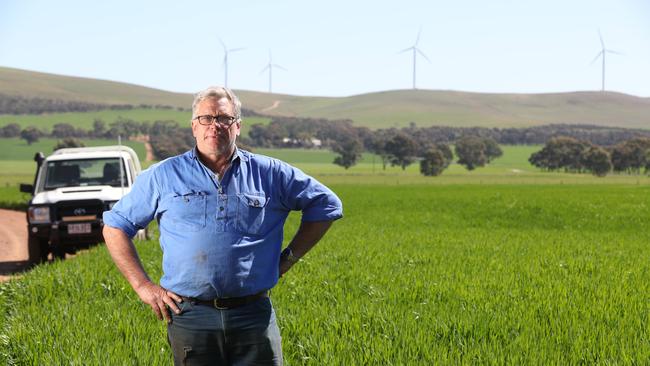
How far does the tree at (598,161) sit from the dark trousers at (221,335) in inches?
5893

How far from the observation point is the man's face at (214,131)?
4.31 m

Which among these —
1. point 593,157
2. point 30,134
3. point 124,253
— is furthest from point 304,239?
point 30,134

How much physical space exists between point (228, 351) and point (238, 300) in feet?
0.92

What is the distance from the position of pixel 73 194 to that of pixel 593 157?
142m

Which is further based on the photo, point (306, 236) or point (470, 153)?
point (470, 153)

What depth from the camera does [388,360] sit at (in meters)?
6.48

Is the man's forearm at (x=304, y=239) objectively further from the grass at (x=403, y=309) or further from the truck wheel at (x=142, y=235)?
the truck wheel at (x=142, y=235)

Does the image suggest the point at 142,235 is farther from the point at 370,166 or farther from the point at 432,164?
the point at 370,166

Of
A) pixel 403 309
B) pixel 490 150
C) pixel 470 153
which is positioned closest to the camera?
pixel 403 309

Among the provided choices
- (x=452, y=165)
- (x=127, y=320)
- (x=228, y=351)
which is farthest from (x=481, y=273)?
(x=452, y=165)

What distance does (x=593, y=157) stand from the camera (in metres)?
148

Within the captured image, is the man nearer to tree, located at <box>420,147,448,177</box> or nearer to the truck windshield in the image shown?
the truck windshield

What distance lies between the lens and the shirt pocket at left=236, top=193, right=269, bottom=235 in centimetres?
421

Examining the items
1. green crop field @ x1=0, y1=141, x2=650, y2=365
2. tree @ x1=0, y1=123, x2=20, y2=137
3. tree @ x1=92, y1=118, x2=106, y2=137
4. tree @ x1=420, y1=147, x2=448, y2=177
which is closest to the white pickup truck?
green crop field @ x1=0, y1=141, x2=650, y2=365
